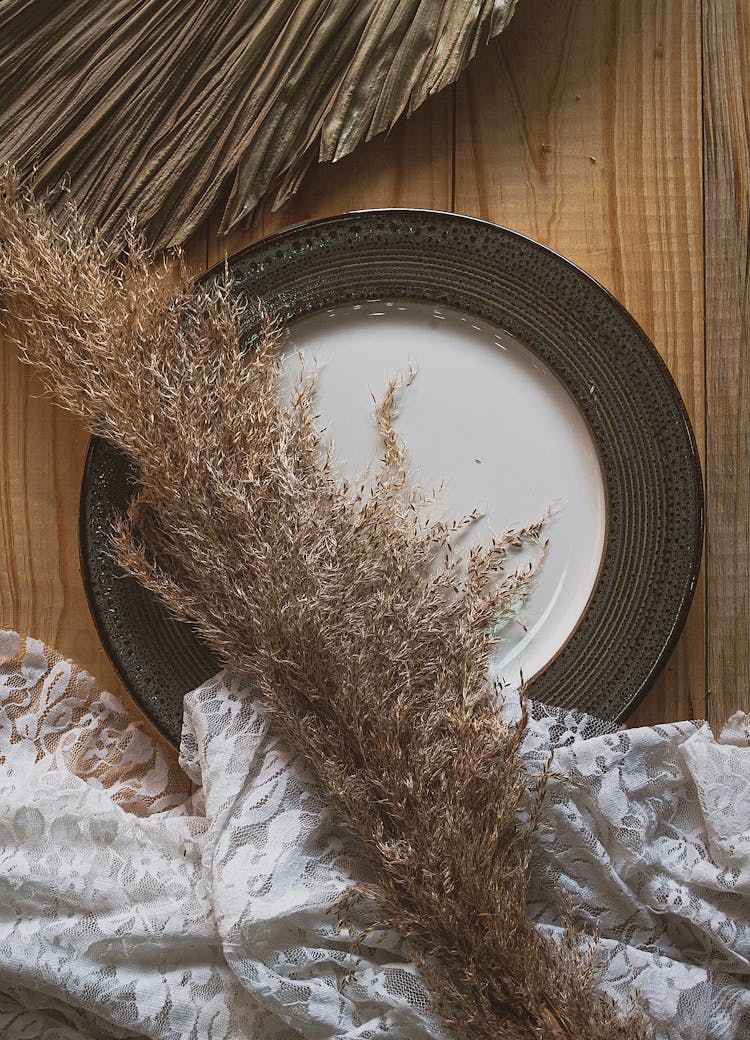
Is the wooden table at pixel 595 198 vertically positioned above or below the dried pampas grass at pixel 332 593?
above

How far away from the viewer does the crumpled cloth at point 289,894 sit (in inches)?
33.8

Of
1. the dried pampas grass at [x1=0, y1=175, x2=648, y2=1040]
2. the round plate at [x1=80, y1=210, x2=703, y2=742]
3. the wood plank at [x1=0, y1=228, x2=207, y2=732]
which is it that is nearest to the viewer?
the dried pampas grass at [x1=0, y1=175, x2=648, y2=1040]

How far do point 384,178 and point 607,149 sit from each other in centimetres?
25

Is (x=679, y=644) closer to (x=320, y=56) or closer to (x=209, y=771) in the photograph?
(x=209, y=771)

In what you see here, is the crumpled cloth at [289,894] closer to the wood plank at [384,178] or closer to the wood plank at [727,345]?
the wood plank at [727,345]

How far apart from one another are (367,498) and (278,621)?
175 mm

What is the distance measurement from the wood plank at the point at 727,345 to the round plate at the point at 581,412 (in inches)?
4.0

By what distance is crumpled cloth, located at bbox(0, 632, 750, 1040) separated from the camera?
858 mm

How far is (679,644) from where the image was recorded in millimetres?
1005

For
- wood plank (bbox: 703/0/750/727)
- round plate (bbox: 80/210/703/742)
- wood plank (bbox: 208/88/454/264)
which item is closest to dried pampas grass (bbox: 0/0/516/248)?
wood plank (bbox: 208/88/454/264)

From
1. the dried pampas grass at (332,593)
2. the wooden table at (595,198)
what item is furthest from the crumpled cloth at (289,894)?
the wooden table at (595,198)

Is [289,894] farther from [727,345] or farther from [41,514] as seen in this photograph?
[727,345]

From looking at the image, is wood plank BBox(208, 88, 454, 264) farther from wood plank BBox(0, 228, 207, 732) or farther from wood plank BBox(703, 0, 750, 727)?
wood plank BBox(703, 0, 750, 727)

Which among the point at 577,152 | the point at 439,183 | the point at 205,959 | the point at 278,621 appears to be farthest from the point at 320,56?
the point at 205,959
